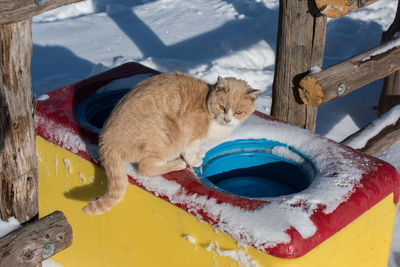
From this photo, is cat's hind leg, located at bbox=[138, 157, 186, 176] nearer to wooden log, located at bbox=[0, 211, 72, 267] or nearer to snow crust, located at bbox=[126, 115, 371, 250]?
snow crust, located at bbox=[126, 115, 371, 250]

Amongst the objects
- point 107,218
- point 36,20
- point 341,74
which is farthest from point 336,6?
point 36,20

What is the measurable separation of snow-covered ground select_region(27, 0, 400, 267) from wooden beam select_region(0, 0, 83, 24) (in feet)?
11.0

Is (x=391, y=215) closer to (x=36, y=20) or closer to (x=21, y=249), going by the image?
(x=21, y=249)

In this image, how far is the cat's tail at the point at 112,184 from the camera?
2785 millimetres

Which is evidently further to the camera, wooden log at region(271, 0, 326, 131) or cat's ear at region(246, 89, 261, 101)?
wooden log at region(271, 0, 326, 131)

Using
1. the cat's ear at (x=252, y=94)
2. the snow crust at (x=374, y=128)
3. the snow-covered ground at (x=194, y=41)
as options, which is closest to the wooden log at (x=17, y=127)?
the cat's ear at (x=252, y=94)

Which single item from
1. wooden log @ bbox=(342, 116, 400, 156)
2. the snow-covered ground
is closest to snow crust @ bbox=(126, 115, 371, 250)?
wooden log @ bbox=(342, 116, 400, 156)

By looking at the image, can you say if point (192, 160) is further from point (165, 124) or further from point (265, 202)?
point (265, 202)

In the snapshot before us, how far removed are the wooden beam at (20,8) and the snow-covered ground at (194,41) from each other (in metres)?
3.37

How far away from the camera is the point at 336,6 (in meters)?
3.35

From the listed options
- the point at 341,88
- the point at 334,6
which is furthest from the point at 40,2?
the point at 341,88

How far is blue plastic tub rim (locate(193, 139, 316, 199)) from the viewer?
10.5ft

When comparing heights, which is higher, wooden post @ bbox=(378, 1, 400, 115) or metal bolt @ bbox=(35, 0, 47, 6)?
metal bolt @ bbox=(35, 0, 47, 6)

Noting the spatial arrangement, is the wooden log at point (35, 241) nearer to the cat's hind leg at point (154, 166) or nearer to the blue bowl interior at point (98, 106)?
the cat's hind leg at point (154, 166)
